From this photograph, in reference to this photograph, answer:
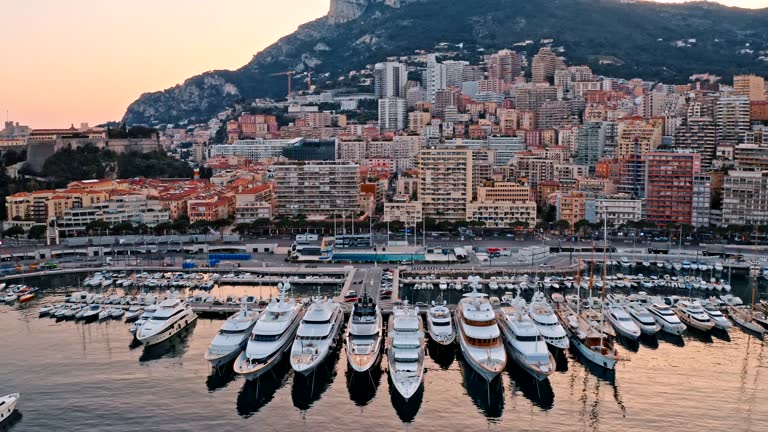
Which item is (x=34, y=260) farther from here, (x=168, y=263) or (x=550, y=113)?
(x=550, y=113)

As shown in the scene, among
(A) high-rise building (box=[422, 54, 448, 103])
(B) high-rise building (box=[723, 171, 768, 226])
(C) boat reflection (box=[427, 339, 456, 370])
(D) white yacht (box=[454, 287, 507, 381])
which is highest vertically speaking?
(A) high-rise building (box=[422, 54, 448, 103])

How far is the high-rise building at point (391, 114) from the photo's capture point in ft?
366

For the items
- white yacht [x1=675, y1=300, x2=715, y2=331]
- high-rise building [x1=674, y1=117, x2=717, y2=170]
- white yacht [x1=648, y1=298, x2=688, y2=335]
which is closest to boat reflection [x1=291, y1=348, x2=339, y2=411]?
white yacht [x1=648, y1=298, x2=688, y2=335]

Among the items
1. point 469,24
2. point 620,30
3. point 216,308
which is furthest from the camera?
point 469,24

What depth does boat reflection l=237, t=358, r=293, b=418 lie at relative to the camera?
2411 centimetres

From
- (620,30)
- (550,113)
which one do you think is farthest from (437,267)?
(620,30)

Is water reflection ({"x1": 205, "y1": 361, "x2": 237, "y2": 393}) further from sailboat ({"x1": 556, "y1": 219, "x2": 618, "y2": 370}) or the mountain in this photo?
the mountain

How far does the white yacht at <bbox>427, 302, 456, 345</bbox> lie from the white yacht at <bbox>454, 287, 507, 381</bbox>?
0.43m

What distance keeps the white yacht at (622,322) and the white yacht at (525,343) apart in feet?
14.1

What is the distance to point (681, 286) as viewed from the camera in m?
39.3

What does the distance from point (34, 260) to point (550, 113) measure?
2932 inches

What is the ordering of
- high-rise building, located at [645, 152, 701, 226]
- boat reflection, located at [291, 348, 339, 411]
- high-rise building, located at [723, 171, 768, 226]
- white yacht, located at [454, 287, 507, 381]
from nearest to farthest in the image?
boat reflection, located at [291, 348, 339, 411]
white yacht, located at [454, 287, 507, 381]
high-rise building, located at [723, 171, 768, 226]
high-rise building, located at [645, 152, 701, 226]

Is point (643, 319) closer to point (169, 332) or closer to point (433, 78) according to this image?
point (169, 332)

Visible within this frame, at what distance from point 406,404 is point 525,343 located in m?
5.57
